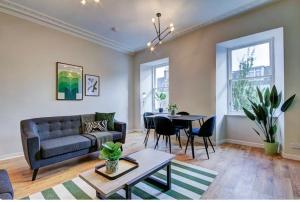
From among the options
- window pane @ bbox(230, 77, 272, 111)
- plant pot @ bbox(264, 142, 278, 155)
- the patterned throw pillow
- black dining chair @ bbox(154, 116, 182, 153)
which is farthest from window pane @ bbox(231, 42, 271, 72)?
the patterned throw pillow

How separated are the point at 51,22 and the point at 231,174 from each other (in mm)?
4810

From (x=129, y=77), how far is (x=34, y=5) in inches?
130

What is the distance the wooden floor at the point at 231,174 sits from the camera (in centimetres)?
192

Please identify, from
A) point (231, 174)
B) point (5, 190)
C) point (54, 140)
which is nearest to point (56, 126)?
point (54, 140)

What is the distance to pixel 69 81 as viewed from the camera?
408 centimetres

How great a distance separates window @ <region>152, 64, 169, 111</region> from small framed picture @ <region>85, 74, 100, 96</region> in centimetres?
228

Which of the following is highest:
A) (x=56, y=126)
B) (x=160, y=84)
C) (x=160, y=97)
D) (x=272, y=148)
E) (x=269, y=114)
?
(x=160, y=84)

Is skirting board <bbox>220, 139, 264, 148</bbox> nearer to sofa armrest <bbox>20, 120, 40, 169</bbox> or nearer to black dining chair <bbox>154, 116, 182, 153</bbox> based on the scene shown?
black dining chair <bbox>154, 116, 182, 153</bbox>

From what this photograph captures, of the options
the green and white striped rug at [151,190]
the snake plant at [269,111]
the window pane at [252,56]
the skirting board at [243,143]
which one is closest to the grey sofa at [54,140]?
the green and white striped rug at [151,190]

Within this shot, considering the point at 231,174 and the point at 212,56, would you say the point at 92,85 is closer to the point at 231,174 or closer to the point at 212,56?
the point at 212,56

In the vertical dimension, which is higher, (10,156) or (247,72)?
(247,72)

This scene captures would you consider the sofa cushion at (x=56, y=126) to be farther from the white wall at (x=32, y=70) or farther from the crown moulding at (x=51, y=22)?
the crown moulding at (x=51, y=22)

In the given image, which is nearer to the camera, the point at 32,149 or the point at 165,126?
the point at 32,149

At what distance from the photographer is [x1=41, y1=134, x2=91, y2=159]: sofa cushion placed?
2375 mm
